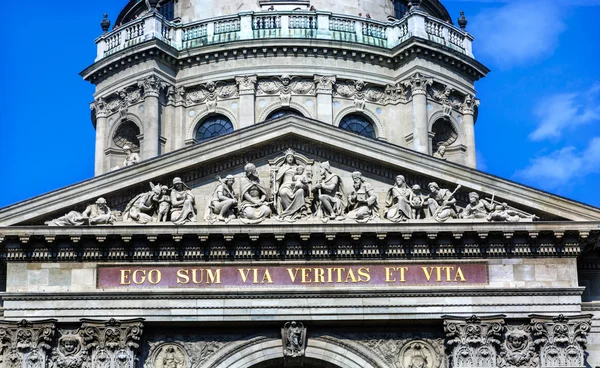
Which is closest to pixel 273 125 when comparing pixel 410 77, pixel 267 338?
pixel 267 338

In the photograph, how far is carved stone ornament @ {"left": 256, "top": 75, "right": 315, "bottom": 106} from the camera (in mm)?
57125

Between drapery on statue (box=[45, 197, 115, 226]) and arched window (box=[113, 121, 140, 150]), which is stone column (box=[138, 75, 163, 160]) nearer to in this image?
arched window (box=[113, 121, 140, 150])

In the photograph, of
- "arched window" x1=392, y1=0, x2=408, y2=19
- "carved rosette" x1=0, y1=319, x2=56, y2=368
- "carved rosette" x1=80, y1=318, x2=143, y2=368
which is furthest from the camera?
"arched window" x1=392, y1=0, x2=408, y2=19

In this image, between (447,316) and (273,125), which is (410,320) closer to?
(447,316)

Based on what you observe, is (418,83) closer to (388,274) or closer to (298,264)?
(388,274)

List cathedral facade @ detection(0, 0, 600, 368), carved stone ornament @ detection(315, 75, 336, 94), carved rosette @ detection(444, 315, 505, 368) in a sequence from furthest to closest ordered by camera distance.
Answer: carved stone ornament @ detection(315, 75, 336, 94) < cathedral facade @ detection(0, 0, 600, 368) < carved rosette @ detection(444, 315, 505, 368)

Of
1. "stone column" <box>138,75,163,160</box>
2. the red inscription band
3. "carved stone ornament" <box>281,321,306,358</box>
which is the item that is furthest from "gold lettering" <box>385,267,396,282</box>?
"stone column" <box>138,75,163,160</box>

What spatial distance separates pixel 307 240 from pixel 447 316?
13.5ft

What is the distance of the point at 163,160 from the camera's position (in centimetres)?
4134

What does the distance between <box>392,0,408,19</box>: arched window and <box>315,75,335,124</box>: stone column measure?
547 centimetres

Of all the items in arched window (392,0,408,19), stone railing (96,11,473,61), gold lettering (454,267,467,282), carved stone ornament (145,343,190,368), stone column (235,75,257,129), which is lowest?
carved stone ornament (145,343,190,368)

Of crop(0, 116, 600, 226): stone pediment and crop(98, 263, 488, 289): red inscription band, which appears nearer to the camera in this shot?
crop(98, 263, 488, 289): red inscription band

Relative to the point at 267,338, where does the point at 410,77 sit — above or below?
above

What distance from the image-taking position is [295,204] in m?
41.1
